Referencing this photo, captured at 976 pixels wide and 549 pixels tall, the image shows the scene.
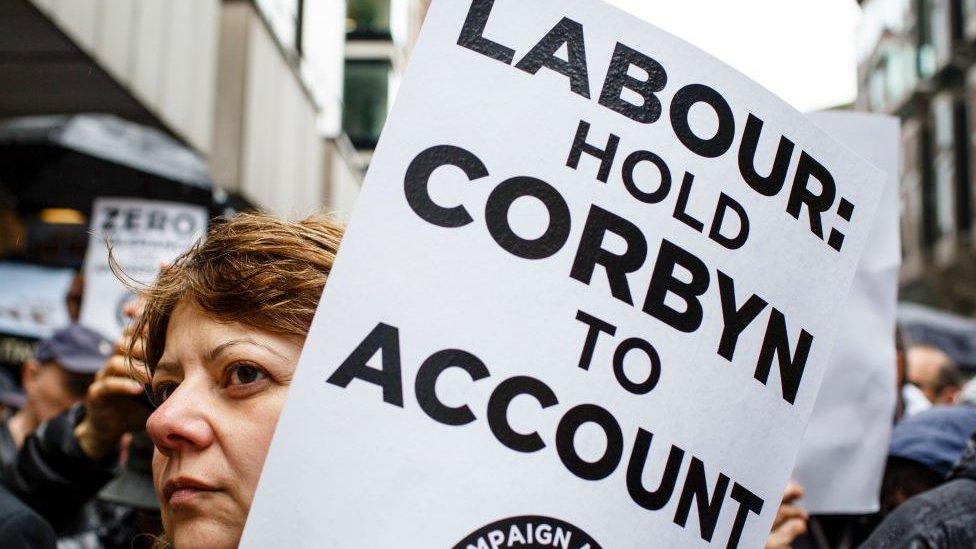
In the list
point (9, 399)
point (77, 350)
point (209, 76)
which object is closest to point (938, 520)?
point (77, 350)

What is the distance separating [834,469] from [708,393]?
134cm

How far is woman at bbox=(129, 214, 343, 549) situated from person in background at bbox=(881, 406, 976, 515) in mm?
1845

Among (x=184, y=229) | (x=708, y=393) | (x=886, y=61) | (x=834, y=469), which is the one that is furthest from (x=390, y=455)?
(x=886, y=61)

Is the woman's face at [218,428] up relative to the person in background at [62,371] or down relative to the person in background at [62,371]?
up

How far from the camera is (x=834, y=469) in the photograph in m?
2.54

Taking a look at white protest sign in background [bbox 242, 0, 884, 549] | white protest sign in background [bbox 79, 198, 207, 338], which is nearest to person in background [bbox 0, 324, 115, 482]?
white protest sign in background [bbox 79, 198, 207, 338]

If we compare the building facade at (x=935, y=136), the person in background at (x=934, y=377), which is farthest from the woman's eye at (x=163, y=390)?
the building facade at (x=935, y=136)

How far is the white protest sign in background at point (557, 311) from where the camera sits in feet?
4.09

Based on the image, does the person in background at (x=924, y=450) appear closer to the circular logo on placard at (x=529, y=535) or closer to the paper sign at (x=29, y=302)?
the circular logo on placard at (x=529, y=535)

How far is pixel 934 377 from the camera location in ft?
17.8

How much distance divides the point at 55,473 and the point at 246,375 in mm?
1254

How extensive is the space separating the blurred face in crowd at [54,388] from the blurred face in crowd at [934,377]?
429 cm

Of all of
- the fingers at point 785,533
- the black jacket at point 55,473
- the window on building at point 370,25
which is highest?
the window on building at point 370,25

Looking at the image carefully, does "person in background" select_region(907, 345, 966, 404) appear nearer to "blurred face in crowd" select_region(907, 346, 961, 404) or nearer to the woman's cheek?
"blurred face in crowd" select_region(907, 346, 961, 404)
